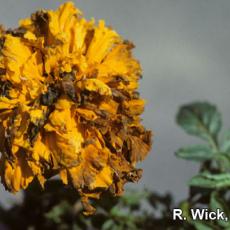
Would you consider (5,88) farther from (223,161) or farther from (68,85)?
(223,161)

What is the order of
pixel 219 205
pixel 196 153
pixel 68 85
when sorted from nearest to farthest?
pixel 68 85 → pixel 219 205 → pixel 196 153

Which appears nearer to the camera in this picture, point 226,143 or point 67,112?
point 67,112

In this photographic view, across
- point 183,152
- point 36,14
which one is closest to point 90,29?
point 36,14

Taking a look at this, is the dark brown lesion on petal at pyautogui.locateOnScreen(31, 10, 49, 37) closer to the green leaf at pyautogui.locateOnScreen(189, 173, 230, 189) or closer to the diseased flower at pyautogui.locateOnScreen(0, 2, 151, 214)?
the diseased flower at pyautogui.locateOnScreen(0, 2, 151, 214)

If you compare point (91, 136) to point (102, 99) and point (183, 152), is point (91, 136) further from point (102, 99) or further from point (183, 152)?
point (183, 152)

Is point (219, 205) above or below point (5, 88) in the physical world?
below

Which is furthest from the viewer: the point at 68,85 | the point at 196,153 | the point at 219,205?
the point at 196,153

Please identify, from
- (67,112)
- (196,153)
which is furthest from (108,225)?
(67,112)
